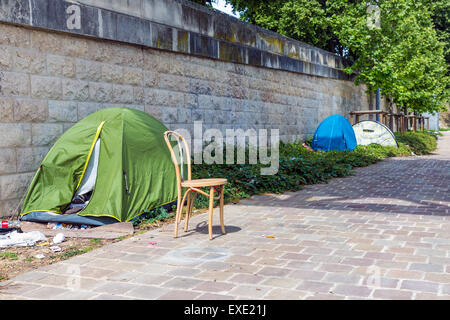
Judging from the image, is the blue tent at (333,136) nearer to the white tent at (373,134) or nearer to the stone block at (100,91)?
the white tent at (373,134)

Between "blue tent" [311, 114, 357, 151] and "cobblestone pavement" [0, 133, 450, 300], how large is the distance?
788cm

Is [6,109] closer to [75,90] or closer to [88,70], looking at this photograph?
[75,90]

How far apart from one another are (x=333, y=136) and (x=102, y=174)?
10191 mm

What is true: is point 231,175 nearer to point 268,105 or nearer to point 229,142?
point 229,142

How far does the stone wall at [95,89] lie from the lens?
6.21 m

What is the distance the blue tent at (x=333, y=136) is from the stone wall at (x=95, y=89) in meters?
2.14

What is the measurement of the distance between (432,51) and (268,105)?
1734cm

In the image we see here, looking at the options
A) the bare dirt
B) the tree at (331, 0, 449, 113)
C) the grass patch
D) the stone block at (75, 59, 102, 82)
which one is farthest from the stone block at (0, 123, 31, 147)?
the tree at (331, 0, 449, 113)

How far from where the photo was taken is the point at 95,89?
751 cm

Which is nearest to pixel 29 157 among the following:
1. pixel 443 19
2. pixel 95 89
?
pixel 95 89

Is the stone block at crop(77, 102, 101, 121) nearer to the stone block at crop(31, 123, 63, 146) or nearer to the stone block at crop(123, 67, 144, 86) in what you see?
the stone block at crop(31, 123, 63, 146)

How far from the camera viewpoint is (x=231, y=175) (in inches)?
348

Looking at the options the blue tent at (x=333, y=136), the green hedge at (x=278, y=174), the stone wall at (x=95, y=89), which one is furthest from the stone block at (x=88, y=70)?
the blue tent at (x=333, y=136)

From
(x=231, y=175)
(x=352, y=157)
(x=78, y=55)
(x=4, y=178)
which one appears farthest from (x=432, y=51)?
(x=4, y=178)
